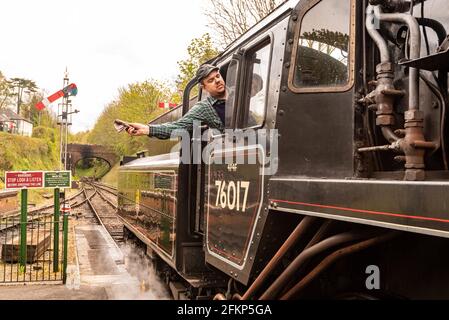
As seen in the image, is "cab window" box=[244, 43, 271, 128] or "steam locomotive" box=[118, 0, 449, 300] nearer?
"steam locomotive" box=[118, 0, 449, 300]

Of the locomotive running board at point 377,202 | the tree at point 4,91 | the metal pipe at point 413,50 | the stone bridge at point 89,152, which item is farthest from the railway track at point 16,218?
the stone bridge at point 89,152

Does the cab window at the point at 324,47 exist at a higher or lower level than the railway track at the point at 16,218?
higher

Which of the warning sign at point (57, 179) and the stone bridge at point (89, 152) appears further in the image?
the stone bridge at point (89, 152)

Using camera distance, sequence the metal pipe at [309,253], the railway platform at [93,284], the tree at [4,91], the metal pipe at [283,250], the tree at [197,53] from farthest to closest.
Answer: the tree at [4,91] < the tree at [197,53] < the railway platform at [93,284] < the metal pipe at [283,250] < the metal pipe at [309,253]

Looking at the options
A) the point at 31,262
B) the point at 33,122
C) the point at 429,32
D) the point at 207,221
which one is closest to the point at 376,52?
the point at 429,32

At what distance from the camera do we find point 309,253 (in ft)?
8.32

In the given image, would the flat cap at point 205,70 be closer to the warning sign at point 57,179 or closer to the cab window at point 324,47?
the cab window at point 324,47

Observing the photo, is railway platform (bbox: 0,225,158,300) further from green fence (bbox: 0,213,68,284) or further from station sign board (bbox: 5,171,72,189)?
station sign board (bbox: 5,171,72,189)

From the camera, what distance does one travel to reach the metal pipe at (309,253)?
2.40 m

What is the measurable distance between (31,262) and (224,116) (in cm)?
653

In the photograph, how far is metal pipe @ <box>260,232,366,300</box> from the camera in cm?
240

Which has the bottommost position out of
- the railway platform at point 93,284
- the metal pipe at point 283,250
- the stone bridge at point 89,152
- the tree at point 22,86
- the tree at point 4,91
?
the railway platform at point 93,284

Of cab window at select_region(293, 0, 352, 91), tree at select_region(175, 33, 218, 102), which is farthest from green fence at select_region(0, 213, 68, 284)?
tree at select_region(175, 33, 218, 102)
